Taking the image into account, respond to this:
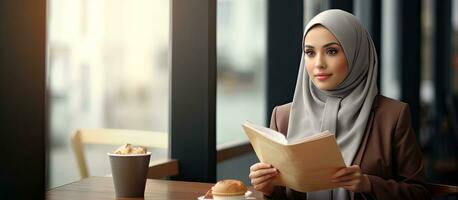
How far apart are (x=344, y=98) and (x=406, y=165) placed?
0.25 metres

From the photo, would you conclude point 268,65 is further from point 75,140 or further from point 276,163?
point 276,163

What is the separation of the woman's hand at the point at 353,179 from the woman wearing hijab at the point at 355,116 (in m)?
0.07

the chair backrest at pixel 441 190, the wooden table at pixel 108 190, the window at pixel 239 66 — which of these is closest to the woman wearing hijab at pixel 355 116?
the chair backrest at pixel 441 190

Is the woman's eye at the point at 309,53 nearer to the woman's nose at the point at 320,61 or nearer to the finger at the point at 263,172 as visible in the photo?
the woman's nose at the point at 320,61

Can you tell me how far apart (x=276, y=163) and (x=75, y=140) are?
2.48 ft

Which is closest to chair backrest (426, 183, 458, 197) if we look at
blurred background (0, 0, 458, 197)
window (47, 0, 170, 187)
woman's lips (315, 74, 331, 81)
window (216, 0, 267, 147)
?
woman's lips (315, 74, 331, 81)

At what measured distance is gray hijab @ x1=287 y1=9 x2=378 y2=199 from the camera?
71.2 inches

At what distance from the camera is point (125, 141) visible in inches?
90.5

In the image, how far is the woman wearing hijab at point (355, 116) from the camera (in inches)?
70.9

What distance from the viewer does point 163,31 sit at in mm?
2498

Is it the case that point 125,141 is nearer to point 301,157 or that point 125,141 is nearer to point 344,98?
point 344,98

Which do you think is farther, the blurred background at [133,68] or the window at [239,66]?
the window at [239,66]

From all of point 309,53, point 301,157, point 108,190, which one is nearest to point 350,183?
point 301,157

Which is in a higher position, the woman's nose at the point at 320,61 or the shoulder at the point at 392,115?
the woman's nose at the point at 320,61
